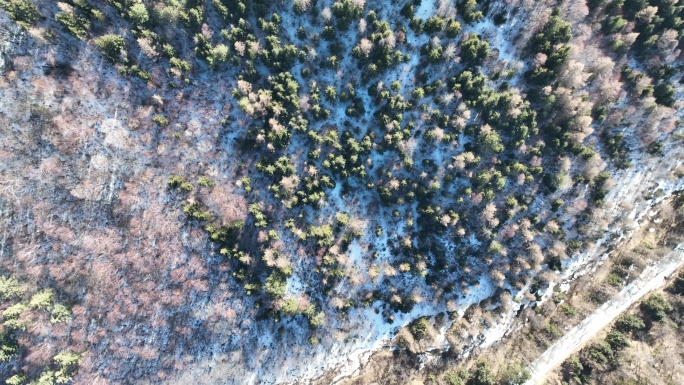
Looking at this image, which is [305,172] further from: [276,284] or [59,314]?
[59,314]

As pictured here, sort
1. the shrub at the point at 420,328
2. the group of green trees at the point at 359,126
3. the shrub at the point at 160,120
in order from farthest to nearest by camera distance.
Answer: the shrub at the point at 420,328
the shrub at the point at 160,120
the group of green trees at the point at 359,126

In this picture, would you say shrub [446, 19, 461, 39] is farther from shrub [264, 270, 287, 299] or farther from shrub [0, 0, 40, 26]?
shrub [0, 0, 40, 26]

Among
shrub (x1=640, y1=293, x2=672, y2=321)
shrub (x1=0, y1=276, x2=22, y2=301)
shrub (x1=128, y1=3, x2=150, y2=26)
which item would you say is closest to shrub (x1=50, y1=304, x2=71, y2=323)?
shrub (x1=0, y1=276, x2=22, y2=301)

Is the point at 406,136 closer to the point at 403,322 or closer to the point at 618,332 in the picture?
the point at 403,322

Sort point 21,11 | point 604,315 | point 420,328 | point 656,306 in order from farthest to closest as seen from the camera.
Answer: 1. point 604,315
2. point 420,328
3. point 656,306
4. point 21,11

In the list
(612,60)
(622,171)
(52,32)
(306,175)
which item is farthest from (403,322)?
(52,32)

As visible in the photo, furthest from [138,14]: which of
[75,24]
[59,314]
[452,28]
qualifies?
[452,28]

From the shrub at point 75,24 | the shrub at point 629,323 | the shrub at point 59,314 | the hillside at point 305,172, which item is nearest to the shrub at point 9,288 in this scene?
the hillside at point 305,172

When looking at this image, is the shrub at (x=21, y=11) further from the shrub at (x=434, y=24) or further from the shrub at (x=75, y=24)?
the shrub at (x=434, y=24)
